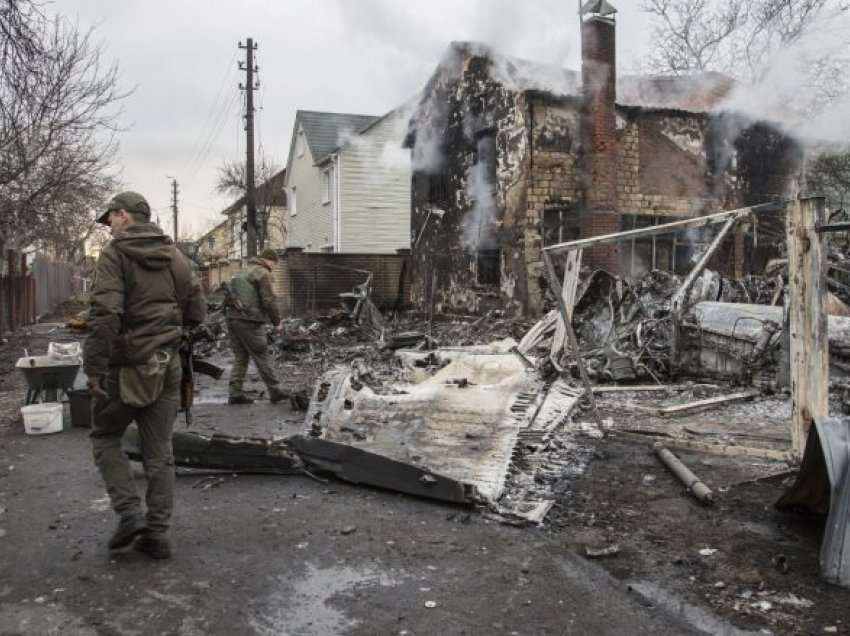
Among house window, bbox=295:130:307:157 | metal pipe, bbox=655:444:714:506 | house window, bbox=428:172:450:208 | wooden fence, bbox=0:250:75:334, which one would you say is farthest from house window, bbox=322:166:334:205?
metal pipe, bbox=655:444:714:506

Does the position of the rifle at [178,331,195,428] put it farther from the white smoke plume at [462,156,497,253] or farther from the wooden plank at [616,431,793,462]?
the white smoke plume at [462,156,497,253]

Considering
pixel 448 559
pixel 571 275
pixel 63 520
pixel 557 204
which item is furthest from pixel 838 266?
pixel 63 520

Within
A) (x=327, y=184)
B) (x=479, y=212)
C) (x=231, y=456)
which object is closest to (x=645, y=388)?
(x=231, y=456)

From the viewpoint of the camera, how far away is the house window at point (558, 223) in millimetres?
14406

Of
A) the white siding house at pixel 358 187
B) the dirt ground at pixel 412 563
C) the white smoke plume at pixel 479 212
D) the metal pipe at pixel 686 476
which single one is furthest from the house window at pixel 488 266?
the dirt ground at pixel 412 563

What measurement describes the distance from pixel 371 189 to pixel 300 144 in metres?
5.58

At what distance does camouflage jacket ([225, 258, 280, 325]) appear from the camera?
793cm

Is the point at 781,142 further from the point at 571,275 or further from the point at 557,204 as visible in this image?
the point at 571,275

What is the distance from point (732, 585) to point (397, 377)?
524 cm

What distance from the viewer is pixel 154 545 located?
3.54m

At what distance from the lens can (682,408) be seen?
7.59m

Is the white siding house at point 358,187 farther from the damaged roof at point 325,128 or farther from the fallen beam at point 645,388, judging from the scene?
the fallen beam at point 645,388

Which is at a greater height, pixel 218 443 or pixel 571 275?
pixel 571 275

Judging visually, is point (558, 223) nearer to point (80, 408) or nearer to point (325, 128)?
point (80, 408)
